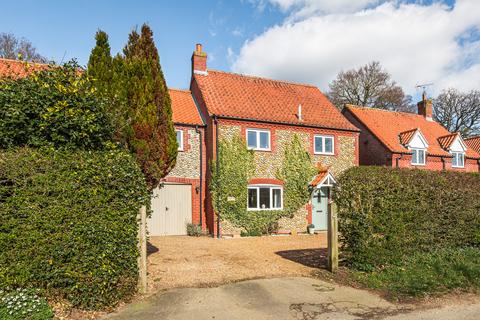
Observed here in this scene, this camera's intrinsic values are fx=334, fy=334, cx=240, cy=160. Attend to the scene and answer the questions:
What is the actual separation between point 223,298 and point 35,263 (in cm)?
334

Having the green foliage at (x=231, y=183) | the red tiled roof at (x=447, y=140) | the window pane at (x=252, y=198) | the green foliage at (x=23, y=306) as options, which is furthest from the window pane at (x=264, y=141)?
the red tiled roof at (x=447, y=140)

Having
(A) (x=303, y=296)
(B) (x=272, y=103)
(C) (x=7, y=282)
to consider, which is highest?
(B) (x=272, y=103)

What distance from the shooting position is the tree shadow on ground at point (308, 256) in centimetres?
958

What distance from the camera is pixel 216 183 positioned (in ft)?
54.4

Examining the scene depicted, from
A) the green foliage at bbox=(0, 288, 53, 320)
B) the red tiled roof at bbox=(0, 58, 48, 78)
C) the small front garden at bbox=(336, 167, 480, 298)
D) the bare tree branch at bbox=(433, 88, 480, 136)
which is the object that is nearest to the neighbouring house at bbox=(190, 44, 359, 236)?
the red tiled roof at bbox=(0, 58, 48, 78)

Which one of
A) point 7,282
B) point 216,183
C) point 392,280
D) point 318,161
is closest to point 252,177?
point 216,183

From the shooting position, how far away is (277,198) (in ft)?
58.4

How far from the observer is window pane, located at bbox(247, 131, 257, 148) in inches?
693

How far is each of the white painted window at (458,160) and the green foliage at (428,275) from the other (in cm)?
1903

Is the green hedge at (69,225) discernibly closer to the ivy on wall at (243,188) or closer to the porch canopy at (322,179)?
the ivy on wall at (243,188)

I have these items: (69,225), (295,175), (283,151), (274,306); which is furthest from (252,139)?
(69,225)

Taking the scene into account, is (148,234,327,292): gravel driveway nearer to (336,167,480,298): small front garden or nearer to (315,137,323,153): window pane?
(336,167,480,298): small front garden

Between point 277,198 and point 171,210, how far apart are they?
557cm

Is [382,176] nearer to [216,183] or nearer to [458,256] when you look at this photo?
[458,256]
